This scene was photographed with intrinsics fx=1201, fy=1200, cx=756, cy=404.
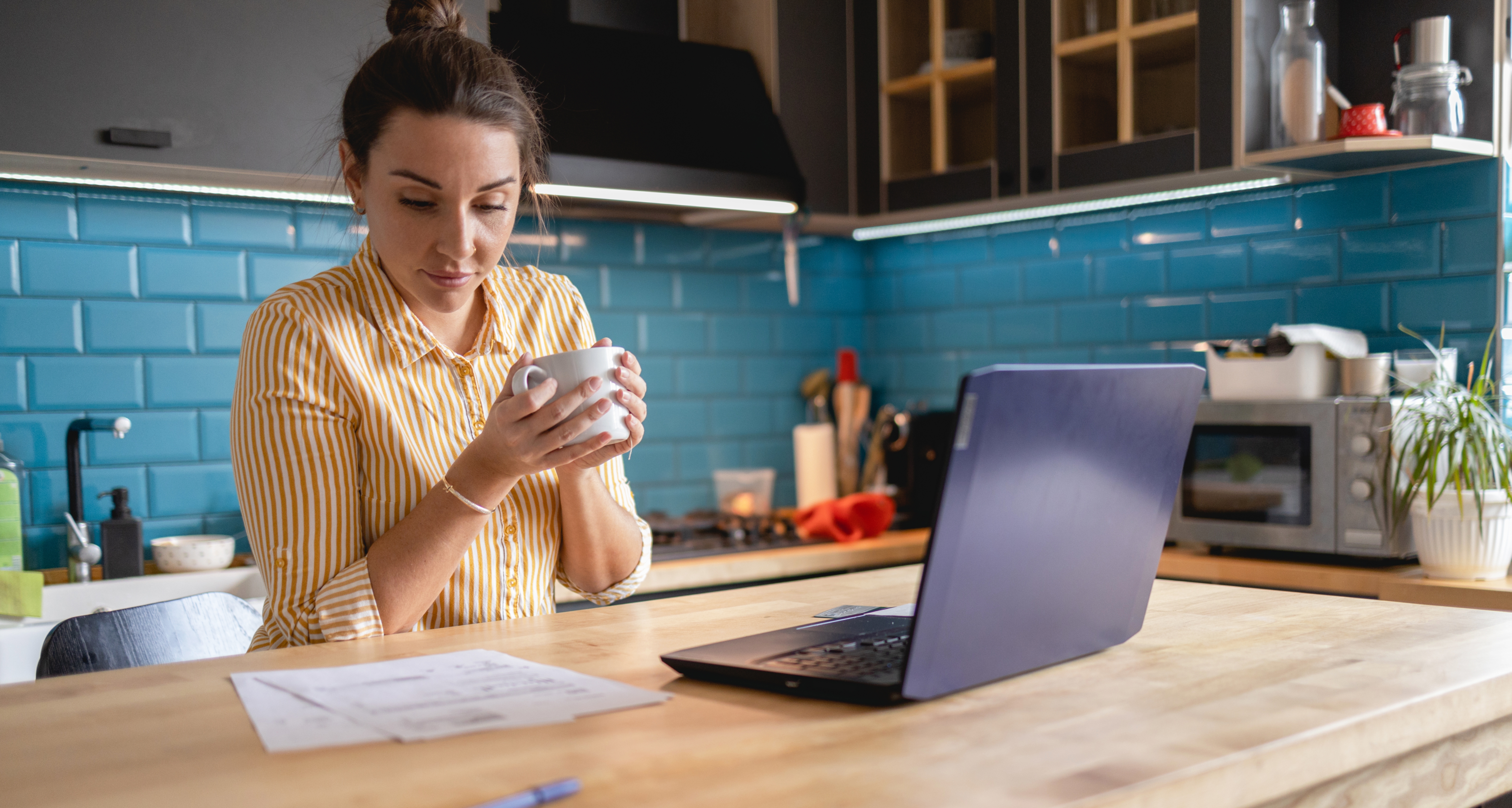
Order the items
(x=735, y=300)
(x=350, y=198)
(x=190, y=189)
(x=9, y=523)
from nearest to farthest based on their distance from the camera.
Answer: (x=350, y=198) → (x=9, y=523) → (x=190, y=189) → (x=735, y=300)

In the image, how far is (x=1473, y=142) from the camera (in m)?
2.29

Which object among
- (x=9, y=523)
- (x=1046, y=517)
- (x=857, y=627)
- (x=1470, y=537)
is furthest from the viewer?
(x=9, y=523)

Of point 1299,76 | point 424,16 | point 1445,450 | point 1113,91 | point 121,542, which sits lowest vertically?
point 121,542

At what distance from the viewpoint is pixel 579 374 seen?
1074 millimetres

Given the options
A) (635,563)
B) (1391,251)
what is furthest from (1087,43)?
(635,563)

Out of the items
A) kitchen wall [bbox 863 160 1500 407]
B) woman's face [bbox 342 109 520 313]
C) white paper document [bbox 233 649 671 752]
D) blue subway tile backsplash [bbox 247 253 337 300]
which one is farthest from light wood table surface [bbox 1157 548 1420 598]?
blue subway tile backsplash [bbox 247 253 337 300]

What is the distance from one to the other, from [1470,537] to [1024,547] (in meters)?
1.60

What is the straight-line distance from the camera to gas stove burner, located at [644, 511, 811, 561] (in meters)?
2.73

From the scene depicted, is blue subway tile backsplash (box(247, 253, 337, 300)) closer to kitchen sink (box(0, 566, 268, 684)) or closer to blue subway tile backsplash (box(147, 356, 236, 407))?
blue subway tile backsplash (box(147, 356, 236, 407))

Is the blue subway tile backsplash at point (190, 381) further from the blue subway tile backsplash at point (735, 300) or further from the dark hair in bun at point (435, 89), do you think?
the dark hair in bun at point (435, 89)

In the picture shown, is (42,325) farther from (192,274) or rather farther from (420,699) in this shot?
(420,699)

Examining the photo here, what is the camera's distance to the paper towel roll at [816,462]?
3330 mm

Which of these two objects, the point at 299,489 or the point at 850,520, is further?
the point at 850,520

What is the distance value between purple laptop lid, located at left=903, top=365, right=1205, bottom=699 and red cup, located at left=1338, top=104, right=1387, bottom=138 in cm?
158
